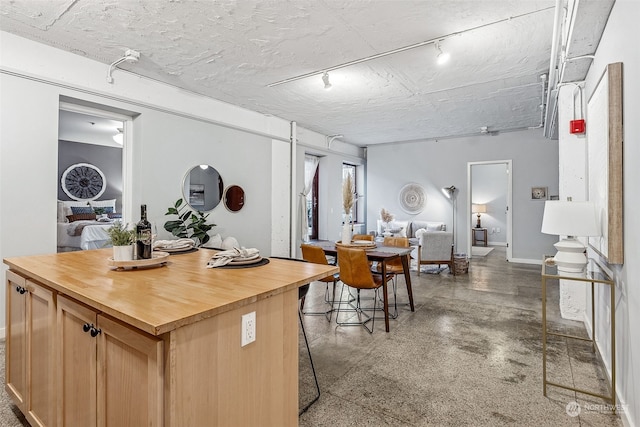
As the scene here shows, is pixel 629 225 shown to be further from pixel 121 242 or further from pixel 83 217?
pixel 83 217

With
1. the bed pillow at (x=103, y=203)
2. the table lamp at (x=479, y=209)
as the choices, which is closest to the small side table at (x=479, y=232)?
the table lamp at (x=479, y=209)

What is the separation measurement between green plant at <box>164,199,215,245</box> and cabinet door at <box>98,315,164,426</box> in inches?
119

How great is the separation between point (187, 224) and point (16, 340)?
2635 millimetres

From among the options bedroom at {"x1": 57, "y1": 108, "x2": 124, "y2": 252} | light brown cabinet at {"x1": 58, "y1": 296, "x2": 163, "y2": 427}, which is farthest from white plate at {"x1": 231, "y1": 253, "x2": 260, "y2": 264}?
bedroom at {"x1": 57, "y1": 108, "x2": 124, "y2": 252}

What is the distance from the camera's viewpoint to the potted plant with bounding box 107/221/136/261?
170 cm

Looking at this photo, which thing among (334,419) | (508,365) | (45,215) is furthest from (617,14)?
(45,215)

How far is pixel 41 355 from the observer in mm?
1569

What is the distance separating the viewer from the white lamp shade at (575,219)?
6.84 feet

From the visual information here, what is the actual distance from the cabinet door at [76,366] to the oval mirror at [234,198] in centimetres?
362

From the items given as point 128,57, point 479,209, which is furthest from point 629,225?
point 479,209

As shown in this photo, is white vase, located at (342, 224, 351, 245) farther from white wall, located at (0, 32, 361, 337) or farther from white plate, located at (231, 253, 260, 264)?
white wall, located at (0, 32, 361, 337)

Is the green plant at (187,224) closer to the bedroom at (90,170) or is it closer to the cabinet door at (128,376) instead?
the bedroom at (90,170)

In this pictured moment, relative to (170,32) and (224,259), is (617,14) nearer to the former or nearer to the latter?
(224,259)

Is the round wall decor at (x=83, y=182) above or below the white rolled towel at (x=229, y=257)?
above
